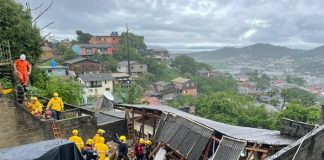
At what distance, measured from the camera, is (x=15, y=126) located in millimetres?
13547

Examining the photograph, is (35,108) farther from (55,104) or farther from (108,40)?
(108,40)

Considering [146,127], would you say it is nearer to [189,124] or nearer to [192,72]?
[189,124]

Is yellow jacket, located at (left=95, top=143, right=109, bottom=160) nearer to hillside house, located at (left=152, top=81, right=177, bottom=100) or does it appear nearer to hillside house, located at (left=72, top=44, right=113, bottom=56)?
hillside house, located at (left=152, top=81, right=177, bottom=100)

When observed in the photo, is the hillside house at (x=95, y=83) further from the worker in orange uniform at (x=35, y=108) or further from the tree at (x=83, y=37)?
the worker in orange uniform at (x=35, y=108)

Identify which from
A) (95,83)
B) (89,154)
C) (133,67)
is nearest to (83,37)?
(133,67)

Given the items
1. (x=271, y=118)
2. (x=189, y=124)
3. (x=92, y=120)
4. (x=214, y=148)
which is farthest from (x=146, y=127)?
(x=271, y=118)

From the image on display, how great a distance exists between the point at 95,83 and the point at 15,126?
49.8 meters

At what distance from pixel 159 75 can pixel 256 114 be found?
4126cm

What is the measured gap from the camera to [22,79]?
14820 mm

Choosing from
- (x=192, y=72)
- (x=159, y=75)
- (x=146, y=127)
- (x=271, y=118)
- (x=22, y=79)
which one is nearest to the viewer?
(x=22, y=79)

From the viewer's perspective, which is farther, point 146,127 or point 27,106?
point 146,127

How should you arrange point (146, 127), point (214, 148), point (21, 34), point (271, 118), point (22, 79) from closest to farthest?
point (214, 148)
point (22, 79)
point (146, 127)
point (21, 34)
point (271, 118)

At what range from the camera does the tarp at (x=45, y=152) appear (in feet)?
28.9

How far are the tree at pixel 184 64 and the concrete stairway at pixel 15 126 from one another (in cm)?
8907
